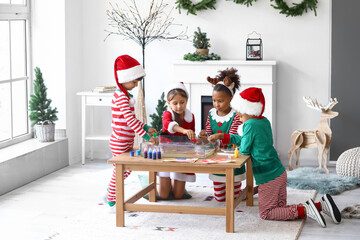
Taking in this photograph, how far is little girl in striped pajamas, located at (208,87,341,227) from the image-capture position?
423cm

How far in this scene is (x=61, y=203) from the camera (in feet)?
16.2

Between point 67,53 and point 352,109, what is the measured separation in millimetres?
3004

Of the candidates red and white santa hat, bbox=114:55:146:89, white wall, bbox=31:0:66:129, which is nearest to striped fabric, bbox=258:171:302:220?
red and white santa hat, bbox=114:55:146:89

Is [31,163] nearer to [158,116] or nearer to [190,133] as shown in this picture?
[158,116]

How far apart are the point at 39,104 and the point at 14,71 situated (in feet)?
1.43

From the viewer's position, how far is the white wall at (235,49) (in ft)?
20.8

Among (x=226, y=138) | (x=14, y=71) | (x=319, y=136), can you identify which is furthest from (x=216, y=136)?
(x=14, y=71)

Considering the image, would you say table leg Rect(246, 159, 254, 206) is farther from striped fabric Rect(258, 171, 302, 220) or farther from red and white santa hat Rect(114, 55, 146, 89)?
red and white santa hat Rect(114, 55, 146, 89)

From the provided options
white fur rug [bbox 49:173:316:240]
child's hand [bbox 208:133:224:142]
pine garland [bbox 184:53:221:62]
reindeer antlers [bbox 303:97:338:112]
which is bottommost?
white fur rug [bbox 49:173:316:240]

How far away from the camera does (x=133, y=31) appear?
668 centimetres

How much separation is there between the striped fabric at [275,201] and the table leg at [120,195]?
3.17ft

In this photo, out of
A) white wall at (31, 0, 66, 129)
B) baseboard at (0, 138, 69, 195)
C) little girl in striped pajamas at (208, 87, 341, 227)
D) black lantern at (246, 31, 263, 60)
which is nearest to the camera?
little girl in striped pajamas at (208, 87, 341, 227)

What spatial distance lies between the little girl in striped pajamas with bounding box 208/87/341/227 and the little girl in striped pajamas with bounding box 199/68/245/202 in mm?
341

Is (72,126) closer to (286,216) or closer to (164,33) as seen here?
(164,33)
